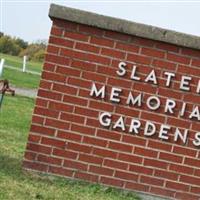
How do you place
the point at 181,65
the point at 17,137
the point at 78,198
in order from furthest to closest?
the point at 17,137, the point at 181,65, the point at 78,198

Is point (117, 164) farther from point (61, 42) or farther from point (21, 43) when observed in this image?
point (21, 43)

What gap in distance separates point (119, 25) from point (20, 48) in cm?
7113

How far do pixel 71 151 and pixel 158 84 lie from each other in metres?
1.21

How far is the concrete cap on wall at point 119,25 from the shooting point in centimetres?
730

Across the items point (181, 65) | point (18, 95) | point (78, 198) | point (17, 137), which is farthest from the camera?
point (18, 95)

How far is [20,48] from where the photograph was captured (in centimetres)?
7762

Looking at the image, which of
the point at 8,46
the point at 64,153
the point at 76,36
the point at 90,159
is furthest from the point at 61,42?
the point at 8,46

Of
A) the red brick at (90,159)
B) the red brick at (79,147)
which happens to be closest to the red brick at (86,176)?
the red brick at (90,159)

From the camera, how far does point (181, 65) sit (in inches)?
292

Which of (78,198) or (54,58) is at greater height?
(54,58)

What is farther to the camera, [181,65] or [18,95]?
Result: [18,95]

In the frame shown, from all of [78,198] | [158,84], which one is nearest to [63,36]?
[158,84]

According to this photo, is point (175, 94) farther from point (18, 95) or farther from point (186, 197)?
point (18, 95)

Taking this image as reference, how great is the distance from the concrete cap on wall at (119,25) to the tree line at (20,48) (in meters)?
63.5
